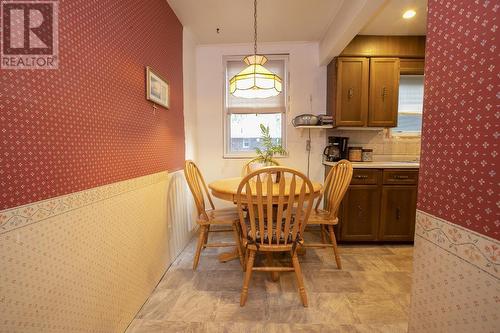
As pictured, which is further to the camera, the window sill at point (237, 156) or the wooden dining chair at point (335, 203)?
the window sill at point (237, 156)

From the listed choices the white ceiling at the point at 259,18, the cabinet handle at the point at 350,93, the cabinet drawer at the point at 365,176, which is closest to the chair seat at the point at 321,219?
the cabinet drawer at the point at 365,176

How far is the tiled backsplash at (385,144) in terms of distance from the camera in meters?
3.14

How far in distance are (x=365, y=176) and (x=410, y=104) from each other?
53.7 inches

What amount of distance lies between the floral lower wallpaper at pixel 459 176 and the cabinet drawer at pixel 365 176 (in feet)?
5.64

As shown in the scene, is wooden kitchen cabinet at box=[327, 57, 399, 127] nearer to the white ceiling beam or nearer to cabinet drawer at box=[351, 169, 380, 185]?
the white ceiling beam

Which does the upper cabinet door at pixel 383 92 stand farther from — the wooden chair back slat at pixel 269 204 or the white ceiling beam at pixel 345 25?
the wooden chair back slat at pixel 269 204

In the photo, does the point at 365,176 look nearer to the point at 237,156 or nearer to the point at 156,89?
the point at 237,156

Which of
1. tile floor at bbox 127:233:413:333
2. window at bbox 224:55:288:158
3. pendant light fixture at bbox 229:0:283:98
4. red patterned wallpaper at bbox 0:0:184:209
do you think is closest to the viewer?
red patterned wallpaper at bbox 0:0:184:209

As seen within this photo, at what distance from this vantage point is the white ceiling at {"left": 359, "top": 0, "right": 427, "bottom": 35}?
7.40 ft

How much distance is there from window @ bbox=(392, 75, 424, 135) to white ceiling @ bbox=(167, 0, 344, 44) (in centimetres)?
130

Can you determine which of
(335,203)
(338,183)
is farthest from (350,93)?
(335,203)

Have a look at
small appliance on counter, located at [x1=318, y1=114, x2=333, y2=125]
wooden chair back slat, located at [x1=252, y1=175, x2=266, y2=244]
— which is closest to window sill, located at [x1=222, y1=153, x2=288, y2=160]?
small appliance on counter, located at [x1=318, y1=114, x2=333, y2=125]

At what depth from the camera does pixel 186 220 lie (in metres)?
2.71

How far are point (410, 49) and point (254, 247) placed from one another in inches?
116
